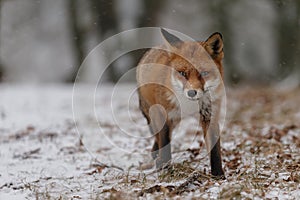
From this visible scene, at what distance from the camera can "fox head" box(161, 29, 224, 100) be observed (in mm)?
5648

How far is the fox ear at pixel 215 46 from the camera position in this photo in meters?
5.80

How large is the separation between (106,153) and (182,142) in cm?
145

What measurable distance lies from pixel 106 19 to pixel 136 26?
1.33 meters

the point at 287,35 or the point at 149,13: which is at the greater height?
the point at 149,13

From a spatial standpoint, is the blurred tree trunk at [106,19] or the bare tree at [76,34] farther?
the bare tree at [76,34]

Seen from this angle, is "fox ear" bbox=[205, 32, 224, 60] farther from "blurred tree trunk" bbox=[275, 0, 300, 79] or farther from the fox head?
"blurred tree trunk" bbox=[275, 0, 300, 79]

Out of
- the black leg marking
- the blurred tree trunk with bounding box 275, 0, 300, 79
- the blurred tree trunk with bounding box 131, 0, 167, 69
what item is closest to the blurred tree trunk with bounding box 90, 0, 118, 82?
the blurred tree trunk with bounding box 131, 0, 167, 69

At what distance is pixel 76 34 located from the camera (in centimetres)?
2062

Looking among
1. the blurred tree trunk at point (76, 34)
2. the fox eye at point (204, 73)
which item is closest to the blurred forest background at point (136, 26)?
the blurred tree trunk at point (76, 34)

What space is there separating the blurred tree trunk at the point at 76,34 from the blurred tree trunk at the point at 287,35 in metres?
8.26

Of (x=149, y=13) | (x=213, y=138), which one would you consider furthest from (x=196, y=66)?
(x=149, y=13)

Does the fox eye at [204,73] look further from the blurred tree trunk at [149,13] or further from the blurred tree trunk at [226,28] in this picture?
the blurred tree trunk at [226,28]

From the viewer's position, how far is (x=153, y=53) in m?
6.91

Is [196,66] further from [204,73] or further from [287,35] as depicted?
[287,35]
